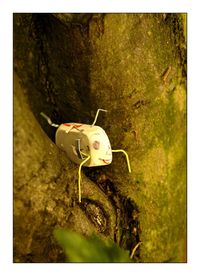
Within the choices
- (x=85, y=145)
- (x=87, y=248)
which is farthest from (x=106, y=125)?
(x=87, y=248)

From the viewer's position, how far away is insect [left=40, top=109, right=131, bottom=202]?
140 cm

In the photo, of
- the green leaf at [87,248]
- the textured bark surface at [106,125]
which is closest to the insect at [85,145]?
the textured bark surface at [106,125]

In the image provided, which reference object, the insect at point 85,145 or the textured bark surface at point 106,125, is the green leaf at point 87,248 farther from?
the insect at point 85,145

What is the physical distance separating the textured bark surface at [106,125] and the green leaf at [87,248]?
0.04 m

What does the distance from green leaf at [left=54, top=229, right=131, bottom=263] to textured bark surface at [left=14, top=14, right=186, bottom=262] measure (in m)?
0.04

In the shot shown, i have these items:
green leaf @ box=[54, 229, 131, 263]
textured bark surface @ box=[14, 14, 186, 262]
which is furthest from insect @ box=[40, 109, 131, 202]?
green leaf @ box=[54, 229, 131, 263]

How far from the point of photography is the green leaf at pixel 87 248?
4.19ft

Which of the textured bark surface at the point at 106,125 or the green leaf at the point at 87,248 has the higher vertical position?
the textured bark surface at the point at 106,125

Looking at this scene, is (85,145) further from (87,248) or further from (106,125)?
(87,248)

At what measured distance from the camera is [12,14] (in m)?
1.41

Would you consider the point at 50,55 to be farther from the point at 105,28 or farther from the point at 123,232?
the point at 123,232

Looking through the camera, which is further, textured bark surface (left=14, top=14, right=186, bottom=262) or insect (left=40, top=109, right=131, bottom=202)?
insect (left=40, top=109, right=131, bottom=202)

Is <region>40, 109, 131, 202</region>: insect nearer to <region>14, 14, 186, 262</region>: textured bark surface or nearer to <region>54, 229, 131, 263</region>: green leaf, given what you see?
<region>14, 14, 186, 262</region>: textured bark surface

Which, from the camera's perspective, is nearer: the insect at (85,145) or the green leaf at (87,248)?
the green leaf at (87,248)
